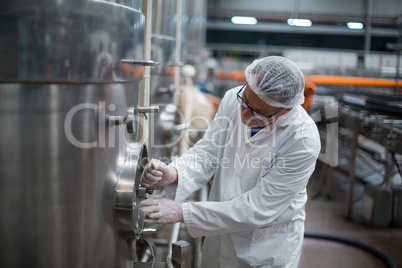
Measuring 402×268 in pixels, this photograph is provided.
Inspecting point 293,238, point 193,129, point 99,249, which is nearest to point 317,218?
point 193,129

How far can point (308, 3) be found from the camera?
11320 mm

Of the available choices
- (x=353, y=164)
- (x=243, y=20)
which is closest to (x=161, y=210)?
(x=353, y=164)

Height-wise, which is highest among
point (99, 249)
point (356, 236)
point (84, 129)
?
point (84, 129)

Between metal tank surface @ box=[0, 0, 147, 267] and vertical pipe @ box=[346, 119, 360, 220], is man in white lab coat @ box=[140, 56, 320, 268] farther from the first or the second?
vertical pipe @ box=[346, 119, 360, 220]

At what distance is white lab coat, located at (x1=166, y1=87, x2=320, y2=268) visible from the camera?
1.20m

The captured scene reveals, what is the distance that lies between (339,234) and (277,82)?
8.01 ft

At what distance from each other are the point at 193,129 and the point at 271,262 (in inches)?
54.3

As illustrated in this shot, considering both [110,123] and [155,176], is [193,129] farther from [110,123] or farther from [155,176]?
[110,123]

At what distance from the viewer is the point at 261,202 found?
120 cm

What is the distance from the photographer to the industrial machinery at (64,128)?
67cm

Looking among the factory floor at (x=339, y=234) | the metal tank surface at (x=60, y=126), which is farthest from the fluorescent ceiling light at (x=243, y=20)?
the metal tank surface at (x=60, y=126)

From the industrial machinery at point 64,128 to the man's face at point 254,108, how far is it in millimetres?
374

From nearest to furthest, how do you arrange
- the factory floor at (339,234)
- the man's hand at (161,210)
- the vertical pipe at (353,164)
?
the man's hand at (161,210) < the factory floor at (339,234) < the vertical pipe at (353,164)

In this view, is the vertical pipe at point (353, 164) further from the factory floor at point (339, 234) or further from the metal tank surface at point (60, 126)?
the metal tank surface at point (60, 126)
